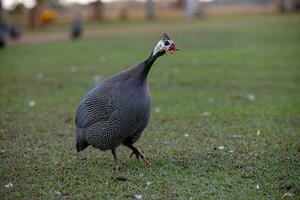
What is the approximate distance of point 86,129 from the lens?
485 centimetres

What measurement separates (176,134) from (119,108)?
1827 mm

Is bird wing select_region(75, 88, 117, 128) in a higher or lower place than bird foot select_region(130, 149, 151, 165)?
higher

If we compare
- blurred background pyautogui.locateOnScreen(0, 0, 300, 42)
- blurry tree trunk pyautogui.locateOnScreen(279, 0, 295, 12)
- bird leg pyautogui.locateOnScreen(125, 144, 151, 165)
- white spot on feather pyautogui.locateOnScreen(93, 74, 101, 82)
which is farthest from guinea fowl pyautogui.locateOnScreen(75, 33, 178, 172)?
blurry tree trunk pyautogui.locateOnScreen(279, 0, 295, 12)

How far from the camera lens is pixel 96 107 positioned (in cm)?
481

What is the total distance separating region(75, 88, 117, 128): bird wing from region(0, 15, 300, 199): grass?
17.8 inches

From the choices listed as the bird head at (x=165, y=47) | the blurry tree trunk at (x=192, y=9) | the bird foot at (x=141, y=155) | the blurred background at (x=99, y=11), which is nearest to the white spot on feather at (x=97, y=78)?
the bird foot at (x=141, y=155)

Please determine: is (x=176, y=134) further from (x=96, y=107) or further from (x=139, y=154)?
(x=96, y=107)

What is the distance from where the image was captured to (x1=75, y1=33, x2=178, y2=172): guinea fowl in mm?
4691

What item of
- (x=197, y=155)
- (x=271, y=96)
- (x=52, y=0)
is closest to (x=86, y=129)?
(x=197, y=155)

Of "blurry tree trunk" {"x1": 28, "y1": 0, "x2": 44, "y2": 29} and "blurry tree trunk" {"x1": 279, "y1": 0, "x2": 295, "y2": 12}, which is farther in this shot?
"blurry tree trunk" {"x1": 279, "y1": 0, "x2": 295, "y2": 12}

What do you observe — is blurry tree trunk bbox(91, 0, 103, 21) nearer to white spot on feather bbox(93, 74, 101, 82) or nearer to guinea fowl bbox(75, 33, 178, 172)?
white spot on feather bbox(93, 74, 101, 82)

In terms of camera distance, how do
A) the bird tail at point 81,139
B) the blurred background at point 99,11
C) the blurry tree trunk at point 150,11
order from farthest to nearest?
the blurry tree trunk at point 150,11
the blurred background at point 99,11
the bird tail at point 81,139

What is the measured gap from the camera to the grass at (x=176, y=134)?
4512mm

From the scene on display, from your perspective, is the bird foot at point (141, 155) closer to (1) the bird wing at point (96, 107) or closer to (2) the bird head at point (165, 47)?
(1) the bird wing at point (96, 107)
